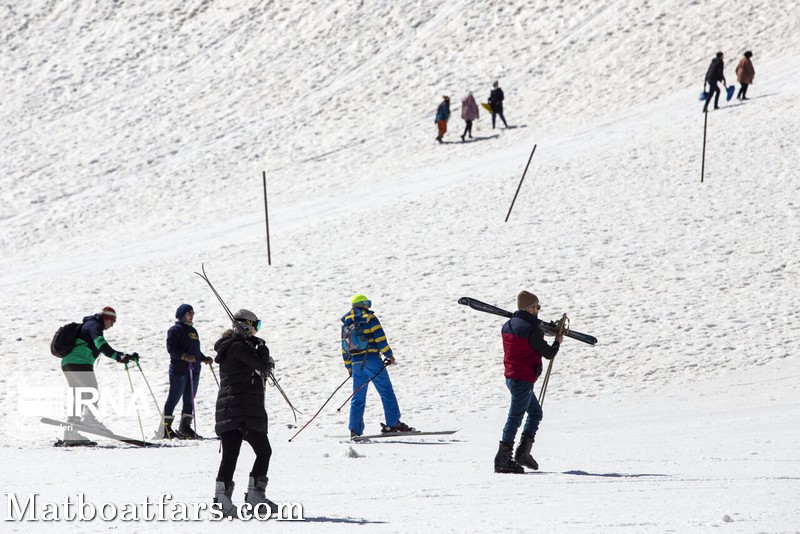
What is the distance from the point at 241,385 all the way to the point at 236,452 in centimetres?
42

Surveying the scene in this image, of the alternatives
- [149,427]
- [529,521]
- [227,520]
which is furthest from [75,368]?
[529,521]

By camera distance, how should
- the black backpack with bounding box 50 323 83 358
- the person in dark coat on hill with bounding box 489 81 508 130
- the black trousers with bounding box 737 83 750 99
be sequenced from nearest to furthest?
the black backpack with bounding box 50 323 83 358 → the black trousers with bounding box 737 83 750 99 → the person in dark coat on hill with bounding box 489 81 508 130

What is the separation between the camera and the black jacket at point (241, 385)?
21.9 feet

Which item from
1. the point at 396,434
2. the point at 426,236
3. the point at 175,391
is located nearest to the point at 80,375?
the point at 175,391

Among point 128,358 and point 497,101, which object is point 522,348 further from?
point 497,101

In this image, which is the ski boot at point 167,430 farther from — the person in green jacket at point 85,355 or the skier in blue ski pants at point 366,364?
the skier in blue ski pants at point 366,364

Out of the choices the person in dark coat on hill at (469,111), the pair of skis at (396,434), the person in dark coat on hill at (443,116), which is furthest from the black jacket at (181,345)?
the person in dark coat on hill at (469,111)

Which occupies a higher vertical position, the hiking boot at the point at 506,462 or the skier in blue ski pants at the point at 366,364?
the skier in blue ski pants at the point at 366,364

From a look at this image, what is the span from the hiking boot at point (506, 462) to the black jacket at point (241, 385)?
224 cm

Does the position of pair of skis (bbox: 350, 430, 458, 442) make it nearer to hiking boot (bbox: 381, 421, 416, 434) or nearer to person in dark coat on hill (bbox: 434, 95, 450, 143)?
hiking boot (bbox: 381, 421, 416, 434)

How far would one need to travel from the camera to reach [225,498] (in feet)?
21.4

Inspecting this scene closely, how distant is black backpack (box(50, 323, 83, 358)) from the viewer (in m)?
10.3

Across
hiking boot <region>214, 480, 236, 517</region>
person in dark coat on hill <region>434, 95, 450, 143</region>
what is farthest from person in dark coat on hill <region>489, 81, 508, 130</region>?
hiking boot <region>214, 480, 236, 517</region>

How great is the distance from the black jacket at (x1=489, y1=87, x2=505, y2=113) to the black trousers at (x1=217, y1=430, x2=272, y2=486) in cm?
2497
